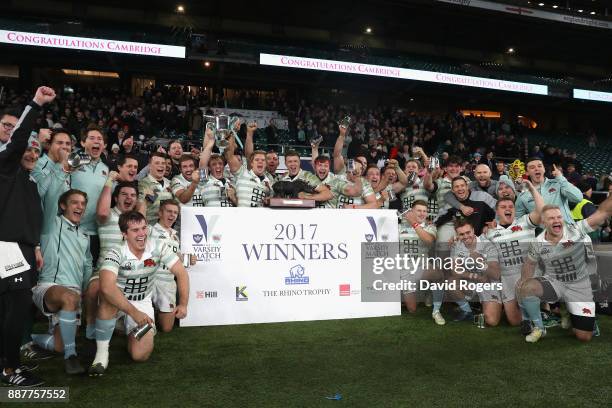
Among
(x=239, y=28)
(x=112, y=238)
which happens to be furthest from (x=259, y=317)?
(x=239, y=28)

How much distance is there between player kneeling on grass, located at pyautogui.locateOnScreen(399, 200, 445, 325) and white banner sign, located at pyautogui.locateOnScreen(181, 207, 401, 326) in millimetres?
335

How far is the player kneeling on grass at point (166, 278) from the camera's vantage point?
4.84 meters

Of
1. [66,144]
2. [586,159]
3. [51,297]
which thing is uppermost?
[586,159]

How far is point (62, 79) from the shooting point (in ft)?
71.7

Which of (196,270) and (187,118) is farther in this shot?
(187,118)

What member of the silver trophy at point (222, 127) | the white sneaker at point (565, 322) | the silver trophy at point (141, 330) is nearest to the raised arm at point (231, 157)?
the silver trophy at point (222, 127)

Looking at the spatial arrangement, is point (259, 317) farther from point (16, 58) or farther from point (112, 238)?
point (16, 58)

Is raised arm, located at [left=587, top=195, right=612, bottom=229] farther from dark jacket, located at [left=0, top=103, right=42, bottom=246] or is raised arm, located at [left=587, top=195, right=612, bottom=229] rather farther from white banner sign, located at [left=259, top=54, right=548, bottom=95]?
white banner sign, located at [left=259, top=54, right=548, bottom=95]

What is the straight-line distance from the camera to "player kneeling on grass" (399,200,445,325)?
569cm

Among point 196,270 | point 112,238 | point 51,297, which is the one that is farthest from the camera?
point 196,270

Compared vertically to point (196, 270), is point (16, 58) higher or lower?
higher

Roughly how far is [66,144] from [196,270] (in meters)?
1.76

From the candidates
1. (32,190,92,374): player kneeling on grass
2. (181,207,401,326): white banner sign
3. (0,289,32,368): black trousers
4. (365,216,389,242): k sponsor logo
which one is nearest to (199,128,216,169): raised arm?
(181,207,401,326): white banner sign

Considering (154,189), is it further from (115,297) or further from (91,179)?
(115,297)
